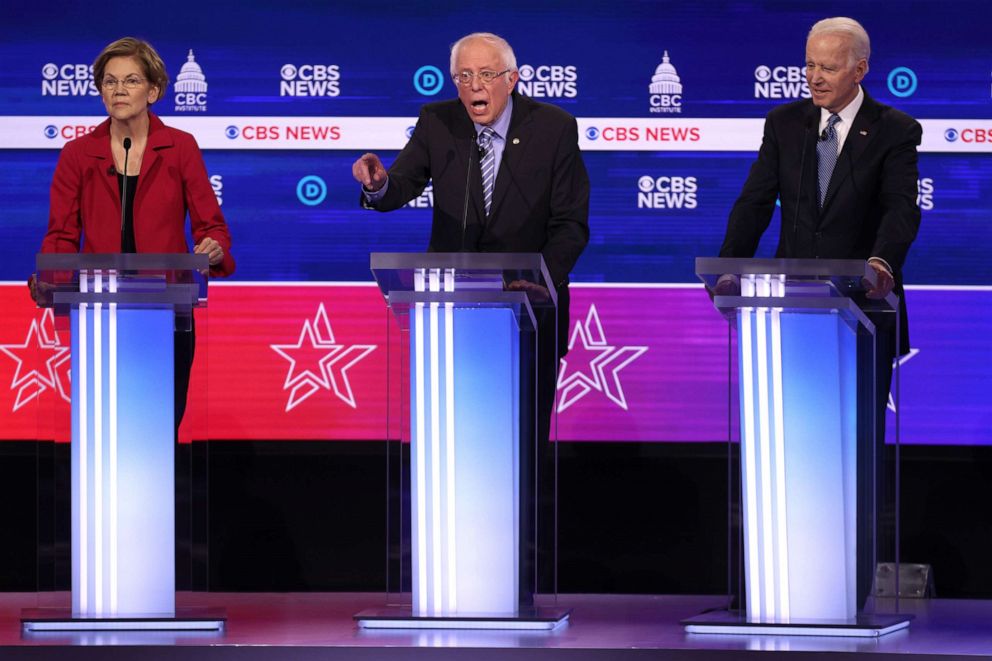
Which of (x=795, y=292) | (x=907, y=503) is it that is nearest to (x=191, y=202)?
(x=795, y=292)

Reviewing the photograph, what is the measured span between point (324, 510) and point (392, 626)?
203 centimetres

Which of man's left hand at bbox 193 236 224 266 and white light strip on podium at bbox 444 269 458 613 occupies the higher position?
man's left hand at bbox 193 236 224 266

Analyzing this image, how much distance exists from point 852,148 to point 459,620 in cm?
176

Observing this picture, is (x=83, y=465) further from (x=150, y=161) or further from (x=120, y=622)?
(x=150, y=161)

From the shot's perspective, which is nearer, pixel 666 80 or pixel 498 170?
pixel 498 170

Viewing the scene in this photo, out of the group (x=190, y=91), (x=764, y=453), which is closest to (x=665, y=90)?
(x=190, y=91)

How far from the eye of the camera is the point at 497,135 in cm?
484

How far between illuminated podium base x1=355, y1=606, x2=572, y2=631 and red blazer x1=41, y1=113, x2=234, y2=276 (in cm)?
115

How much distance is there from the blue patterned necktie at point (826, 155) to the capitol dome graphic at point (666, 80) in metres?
1.32

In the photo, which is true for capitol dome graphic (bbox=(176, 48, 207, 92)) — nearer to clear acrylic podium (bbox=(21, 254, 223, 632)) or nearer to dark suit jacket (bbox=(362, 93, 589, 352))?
dark suit jacket (bbox=(362, 93, 589, 352))

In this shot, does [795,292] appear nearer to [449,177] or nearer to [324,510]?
[449,177]

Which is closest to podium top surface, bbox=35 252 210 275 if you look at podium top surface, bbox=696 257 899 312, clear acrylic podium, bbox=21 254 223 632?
clear acrylic podium, bbox=21 254 223 632

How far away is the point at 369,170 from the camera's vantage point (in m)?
4.44

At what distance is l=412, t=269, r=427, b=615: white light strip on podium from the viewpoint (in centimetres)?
409
